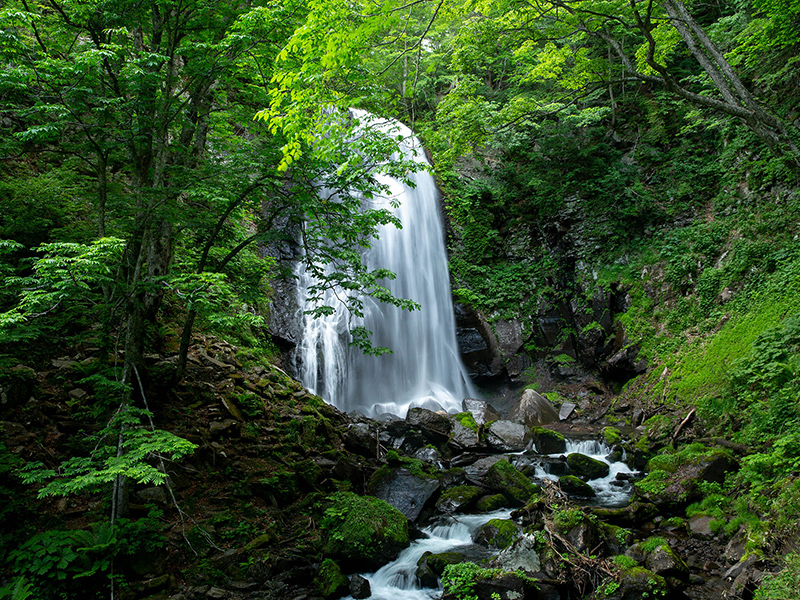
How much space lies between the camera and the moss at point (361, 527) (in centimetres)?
515

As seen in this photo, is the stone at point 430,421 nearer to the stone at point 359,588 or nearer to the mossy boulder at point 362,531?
the mossy boulder at point 362,531

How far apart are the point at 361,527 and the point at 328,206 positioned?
165 inches

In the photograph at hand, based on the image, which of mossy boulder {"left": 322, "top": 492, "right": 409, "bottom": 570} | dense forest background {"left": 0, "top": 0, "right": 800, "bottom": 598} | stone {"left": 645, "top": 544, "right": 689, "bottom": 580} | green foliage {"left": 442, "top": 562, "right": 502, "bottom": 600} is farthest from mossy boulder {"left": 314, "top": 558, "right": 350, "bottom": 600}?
stone {"left": 645, "top": 544, "right": 689, "bottom": 580}

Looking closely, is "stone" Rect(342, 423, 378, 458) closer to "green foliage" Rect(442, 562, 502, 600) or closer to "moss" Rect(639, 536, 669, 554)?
"green foliage" Rect(442, 562, 502, 600)

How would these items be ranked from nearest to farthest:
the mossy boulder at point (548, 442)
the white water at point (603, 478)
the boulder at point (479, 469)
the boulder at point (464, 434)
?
the white water at point (603, 478), the boulder at point (479, 469), the mossy boulder at point (548, 442), the boulder at point (464, 434)

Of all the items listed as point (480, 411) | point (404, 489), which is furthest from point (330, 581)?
point (480, 411)

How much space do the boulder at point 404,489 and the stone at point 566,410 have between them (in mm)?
6236

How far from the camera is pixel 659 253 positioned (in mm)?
12547

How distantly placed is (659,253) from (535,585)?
36.7 feet

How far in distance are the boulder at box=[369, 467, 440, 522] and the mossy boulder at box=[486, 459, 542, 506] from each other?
1072 mm

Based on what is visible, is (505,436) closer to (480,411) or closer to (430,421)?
(430,421)

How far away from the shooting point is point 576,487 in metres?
7.17

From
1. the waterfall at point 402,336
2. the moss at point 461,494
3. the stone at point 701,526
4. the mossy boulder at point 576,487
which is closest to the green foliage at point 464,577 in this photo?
the moss at point 461,494

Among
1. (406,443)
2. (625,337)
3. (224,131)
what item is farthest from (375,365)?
(224,131)
